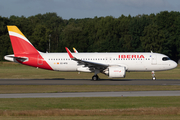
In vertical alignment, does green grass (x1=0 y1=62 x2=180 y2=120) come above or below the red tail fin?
below

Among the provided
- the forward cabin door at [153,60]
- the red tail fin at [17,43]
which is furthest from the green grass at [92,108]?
the red tail fin at [17,43]

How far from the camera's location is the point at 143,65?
123ft

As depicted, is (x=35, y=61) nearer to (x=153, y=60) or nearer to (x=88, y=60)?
(x=88, y=60)

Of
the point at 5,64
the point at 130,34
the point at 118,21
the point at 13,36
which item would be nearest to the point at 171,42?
the point at 130,34

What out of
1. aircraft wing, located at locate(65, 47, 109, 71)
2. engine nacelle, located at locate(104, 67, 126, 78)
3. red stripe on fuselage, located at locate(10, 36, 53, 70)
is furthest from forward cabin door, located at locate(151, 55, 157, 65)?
red stripe on fuselage, located at locate(10, 36, 53, 70)

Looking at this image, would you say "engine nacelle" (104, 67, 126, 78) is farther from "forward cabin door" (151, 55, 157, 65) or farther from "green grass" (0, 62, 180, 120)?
"green grass" (0, 62, 180, 120)

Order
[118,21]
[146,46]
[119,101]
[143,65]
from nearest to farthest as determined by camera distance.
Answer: [119,101]
[143,65]
[146,46]
[118,21]

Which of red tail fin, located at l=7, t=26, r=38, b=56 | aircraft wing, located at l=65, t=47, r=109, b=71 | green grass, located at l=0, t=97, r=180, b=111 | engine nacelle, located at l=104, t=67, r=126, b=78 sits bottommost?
green grass, located at l=0, t=97, r=180, b=111

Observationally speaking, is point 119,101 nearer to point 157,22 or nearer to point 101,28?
point 157,22

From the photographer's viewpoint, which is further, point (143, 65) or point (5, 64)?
point (5, 64)

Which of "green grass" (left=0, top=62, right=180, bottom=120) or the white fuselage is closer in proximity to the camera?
"green grass" (left=0, top=62, right=180, bottom=120)

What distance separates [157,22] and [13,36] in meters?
72.9

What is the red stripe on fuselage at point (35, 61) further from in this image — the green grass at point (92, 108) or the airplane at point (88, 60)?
the green grass at point (92, 108)

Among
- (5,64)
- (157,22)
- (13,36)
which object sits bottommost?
(5,64)
